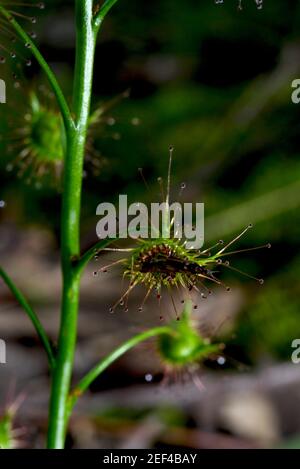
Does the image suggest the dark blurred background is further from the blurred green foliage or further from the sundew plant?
the sundew plant

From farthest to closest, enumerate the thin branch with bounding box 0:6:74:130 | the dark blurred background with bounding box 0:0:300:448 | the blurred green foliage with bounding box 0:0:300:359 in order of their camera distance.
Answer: the blurred green foliage with bounding box 0:0:300:359 → the dark blurred background with bounding box 0:0:300:448 → the thin branch with bounding box 0:6:74:130

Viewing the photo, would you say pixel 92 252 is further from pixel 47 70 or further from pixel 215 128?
pixel 215 128

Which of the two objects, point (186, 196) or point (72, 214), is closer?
point (72, 214)

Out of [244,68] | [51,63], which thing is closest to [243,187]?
[244,68]

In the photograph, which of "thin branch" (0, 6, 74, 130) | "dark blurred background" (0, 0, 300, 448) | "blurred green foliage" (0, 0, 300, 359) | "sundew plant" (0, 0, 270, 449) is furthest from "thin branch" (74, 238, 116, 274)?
"blurred green foliage" (0, 0, 300, 359)

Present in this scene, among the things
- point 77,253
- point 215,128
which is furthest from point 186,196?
point 77,253

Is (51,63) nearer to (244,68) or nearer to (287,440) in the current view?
(244,68)

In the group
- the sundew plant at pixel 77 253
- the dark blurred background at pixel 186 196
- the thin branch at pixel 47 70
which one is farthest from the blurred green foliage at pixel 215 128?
the thin branch at pixel 47 70
